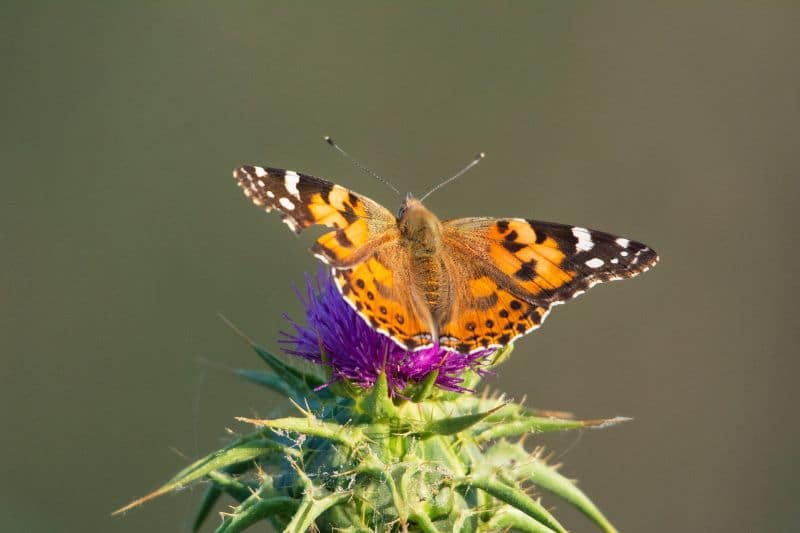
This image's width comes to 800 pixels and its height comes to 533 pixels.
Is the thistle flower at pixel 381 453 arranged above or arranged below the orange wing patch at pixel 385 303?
below

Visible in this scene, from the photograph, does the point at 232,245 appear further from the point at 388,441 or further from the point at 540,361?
the point at 388,441

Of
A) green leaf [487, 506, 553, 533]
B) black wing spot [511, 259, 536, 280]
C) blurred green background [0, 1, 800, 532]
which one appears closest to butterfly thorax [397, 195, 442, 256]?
black wing spot [511, 259, 536, 280]

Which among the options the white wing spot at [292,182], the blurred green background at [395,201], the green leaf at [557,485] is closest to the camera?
the green leaf at [557,485]

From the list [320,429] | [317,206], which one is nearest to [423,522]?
[320,429]

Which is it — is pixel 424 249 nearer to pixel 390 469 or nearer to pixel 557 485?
pixel 390 469

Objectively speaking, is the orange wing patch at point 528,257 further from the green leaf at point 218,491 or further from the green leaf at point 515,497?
the green leaf at point 218,491

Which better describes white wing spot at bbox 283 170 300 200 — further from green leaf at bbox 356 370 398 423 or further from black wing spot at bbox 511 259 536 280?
black wing spot at bbox 511 259 536 280

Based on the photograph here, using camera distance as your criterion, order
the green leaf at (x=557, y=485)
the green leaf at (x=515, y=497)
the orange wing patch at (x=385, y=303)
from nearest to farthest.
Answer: the green leaf at (x=515, y=497) → the orange wing patch at (x=385, y=303) → the green leaf at (x=557, y=485)

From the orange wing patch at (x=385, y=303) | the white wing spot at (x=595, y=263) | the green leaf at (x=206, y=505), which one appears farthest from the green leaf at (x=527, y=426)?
Answer: the green leaf at (x=206, y=505)

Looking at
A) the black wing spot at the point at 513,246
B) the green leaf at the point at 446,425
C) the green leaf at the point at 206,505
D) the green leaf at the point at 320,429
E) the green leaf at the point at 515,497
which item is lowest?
the green leaf at the point at 206,505
